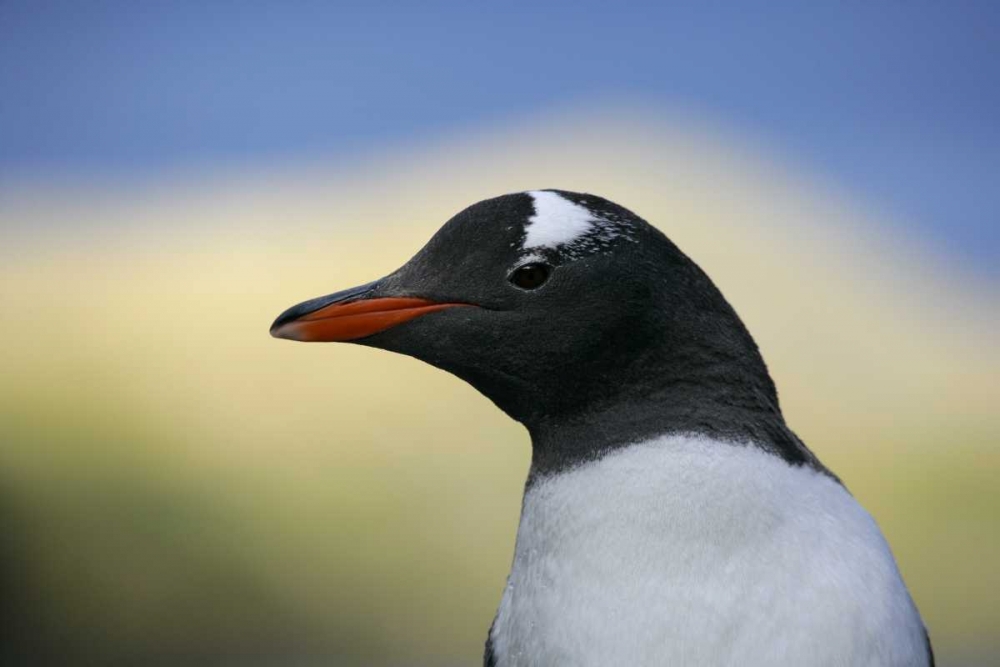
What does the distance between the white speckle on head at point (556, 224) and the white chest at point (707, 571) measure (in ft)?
0.81

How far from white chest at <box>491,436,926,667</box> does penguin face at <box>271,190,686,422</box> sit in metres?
0.12

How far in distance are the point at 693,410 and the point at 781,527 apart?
0.50ft

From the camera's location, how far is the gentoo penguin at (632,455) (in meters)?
1.03

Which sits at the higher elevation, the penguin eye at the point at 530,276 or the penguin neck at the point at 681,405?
the penguin eye at the point at 530,276

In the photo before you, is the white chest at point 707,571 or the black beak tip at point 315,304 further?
the black beak tip at point 315,304

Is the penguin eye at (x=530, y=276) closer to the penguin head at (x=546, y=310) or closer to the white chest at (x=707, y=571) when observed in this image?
the penguin head at (x=546, y=310)

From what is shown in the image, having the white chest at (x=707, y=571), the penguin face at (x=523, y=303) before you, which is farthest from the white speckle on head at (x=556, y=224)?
the white chest at (x=707, y=571)

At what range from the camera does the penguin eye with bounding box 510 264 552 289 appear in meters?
1.17

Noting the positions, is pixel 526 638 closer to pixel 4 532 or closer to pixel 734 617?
pixel 734 617

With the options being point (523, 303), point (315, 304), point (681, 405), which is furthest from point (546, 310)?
point (315, 304)

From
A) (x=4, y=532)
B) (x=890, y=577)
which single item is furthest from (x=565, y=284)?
(x=4, y=532)

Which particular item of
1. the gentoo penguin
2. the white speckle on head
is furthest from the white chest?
the white speckle on head

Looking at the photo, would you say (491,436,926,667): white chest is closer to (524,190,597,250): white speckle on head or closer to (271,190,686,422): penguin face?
(271,190,686,422): penguin face

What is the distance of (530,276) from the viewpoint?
46.4 inches
